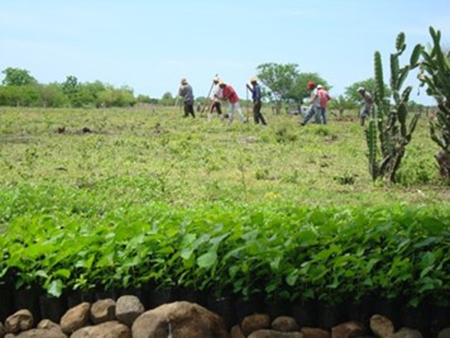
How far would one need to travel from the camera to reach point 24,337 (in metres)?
5.03

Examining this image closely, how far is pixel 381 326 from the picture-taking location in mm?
4449

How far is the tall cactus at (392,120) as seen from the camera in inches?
502

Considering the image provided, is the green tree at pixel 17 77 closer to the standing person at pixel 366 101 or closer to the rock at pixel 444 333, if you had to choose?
the standing person at pixel 366 101

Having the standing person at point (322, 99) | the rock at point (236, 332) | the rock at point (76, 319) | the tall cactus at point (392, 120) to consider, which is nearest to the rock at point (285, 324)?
the rock at point (236, 332)

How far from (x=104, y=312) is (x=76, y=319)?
0.20 metres

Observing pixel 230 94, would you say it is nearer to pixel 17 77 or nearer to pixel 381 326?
pixel 381 326

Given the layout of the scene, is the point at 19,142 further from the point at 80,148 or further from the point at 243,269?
the point at 243,269

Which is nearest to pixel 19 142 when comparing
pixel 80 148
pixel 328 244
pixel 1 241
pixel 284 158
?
pixel 80 148

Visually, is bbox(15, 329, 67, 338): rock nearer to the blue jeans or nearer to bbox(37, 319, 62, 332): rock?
bbox(37, 319, 62, 332): rock

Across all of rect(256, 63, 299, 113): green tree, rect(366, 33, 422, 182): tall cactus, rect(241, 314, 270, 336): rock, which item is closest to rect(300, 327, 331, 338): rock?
rect(241, 314, 270, 336): rock

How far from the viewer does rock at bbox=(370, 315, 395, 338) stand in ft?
14.6

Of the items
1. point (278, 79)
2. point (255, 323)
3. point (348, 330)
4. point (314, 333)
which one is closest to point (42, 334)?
point (255, 323)

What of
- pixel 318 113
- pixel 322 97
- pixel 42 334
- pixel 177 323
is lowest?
pixel 42 334

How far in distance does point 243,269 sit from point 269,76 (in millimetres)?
77938
